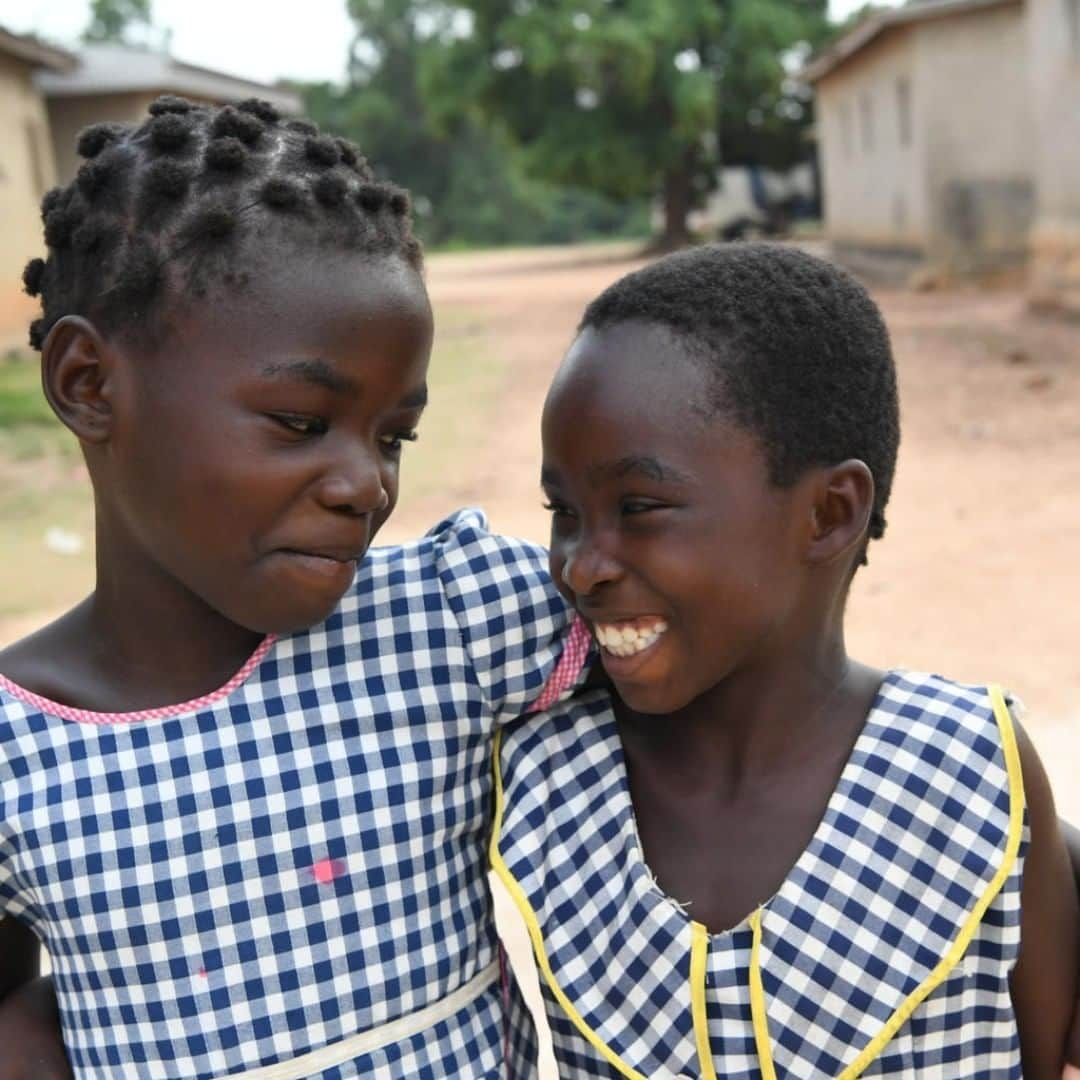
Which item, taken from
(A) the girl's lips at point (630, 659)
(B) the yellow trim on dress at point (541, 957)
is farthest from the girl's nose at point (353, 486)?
(B) the yellow trim on dress at point (541, 957)

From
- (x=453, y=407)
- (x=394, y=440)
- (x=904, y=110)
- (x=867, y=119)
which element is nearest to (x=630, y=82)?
(x=867, y=119)

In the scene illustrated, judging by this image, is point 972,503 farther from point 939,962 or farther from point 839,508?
point 939,962

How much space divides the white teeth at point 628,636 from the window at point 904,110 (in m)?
14.7

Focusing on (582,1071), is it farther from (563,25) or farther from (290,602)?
(563,25)

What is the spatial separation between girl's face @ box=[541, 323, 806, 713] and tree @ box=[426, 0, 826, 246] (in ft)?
80.8

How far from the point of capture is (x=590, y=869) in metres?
1.53

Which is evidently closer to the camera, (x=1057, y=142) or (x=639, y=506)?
(x=639, y=506)

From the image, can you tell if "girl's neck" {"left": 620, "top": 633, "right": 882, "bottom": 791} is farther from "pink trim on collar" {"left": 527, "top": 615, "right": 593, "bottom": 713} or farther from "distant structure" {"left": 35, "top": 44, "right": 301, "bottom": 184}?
"distant structure" {"left": 35, "top": 44, "right": 301, "bottom": 184}

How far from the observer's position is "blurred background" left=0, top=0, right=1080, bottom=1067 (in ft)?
17.0

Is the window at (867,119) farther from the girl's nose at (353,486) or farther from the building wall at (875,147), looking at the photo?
the girl's nose at (353,486)

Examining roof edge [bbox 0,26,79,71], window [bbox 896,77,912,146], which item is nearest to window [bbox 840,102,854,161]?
window [bbox 896,77,912,146]

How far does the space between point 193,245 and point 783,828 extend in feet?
2.87

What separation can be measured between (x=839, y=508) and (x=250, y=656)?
0.68 meters

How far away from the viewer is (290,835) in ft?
5.04
